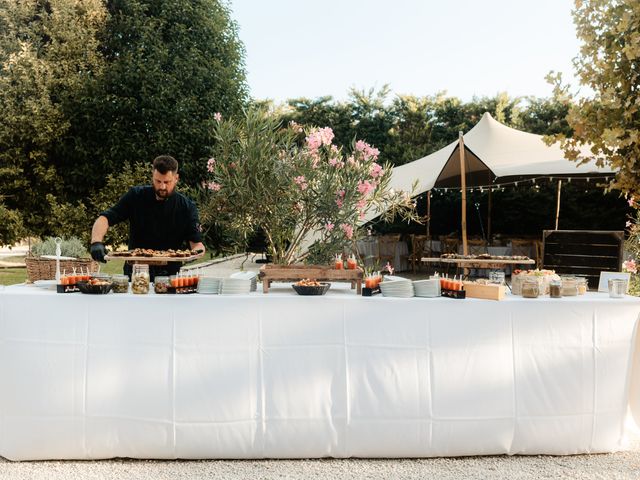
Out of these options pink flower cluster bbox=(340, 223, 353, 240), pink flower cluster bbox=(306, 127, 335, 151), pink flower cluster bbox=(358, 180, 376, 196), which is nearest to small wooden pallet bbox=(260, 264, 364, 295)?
pink flower cluster bbox=(306, 127, 335, 151)

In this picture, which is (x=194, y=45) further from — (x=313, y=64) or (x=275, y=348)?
(x=275, y=348)

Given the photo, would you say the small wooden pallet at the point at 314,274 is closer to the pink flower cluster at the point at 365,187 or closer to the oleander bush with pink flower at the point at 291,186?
the oleander bush with pink flower at the point at 291,186

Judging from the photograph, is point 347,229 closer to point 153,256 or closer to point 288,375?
point 153,256

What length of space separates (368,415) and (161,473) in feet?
3.21

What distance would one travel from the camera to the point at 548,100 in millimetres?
14789

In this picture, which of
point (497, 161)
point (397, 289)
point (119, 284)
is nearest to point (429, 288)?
point (397, 289)

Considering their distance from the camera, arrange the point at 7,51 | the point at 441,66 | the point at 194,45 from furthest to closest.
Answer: the point at 441,66 → the point at 7,51 → the point at 194,45

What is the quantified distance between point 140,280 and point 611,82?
90.8 inches

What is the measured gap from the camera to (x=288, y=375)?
3.15 meters

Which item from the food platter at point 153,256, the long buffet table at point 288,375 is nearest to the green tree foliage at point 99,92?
the food platter at point 153,256

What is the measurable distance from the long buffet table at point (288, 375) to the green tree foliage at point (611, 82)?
792 mm

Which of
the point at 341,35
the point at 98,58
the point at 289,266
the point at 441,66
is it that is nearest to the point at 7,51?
the point at 98,58

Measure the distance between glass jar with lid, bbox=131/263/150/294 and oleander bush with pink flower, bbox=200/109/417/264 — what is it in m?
2.18

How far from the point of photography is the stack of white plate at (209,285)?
327 cm
